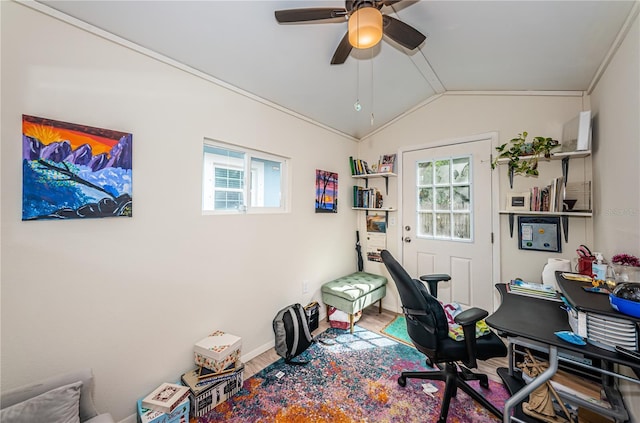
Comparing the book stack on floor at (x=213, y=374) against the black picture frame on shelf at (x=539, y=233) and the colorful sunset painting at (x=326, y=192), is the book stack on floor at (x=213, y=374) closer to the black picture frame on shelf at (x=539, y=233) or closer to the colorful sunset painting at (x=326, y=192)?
the colorful sunset painting at (x=326, y=192)

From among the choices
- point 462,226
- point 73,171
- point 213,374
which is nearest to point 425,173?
point 462,226

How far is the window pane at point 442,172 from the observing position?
277 cm

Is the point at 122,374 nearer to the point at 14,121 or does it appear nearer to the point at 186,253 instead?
the point at 186,253

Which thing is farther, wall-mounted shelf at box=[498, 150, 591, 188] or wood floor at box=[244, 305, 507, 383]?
wood floor at box=[244, 305, 507, 383]

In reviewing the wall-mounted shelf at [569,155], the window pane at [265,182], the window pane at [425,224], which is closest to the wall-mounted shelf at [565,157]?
the wall-mounted shelf at [569,155]

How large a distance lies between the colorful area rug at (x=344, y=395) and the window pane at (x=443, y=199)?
5.18ft

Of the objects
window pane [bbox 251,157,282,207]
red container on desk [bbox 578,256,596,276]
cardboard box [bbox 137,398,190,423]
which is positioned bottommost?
cardboard box [bbox 137,398,190,423]

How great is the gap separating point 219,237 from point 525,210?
2.77m

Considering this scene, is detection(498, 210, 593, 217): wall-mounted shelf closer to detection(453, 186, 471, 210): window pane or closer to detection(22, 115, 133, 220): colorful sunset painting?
detection(453, 186, 471, 210): window pane

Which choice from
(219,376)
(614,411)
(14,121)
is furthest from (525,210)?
(14,121)

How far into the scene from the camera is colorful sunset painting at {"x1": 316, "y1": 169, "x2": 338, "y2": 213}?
2.89m

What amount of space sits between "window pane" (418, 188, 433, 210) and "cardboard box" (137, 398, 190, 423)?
2839 mm

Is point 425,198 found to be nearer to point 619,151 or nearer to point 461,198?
point 461,198

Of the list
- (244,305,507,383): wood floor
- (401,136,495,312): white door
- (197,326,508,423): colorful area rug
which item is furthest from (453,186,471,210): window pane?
(197,326,508,423): colorful area rug
